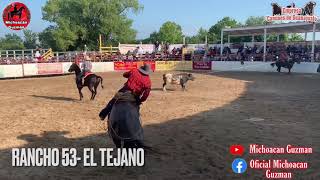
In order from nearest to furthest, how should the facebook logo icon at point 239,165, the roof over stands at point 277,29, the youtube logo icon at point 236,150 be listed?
the facebook logo icon at point 239,165, the youtube logo icon at point 236,150, the roof over stands at point 277,29

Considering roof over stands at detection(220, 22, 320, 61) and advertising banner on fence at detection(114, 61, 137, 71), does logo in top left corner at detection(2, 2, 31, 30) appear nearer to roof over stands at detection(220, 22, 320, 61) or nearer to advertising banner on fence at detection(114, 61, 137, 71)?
advertising banner on fence at detection(114, 61, 137, 71)

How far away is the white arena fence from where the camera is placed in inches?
1217

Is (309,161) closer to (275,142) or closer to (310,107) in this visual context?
(275,142)

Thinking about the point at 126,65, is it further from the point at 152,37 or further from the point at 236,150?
the point at 152,37

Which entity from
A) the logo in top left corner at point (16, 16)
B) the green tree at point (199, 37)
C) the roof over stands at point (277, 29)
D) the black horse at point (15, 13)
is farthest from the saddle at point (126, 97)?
the green tree at point (199, 37)

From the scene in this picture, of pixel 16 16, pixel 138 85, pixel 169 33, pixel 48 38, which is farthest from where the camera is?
pixel 169 33

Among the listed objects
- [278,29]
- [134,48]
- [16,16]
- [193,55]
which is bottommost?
[193,55]

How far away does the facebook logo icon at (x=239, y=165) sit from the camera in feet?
23.3

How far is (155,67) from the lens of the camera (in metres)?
38.2

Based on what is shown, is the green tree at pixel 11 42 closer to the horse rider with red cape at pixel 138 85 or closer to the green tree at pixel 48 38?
the green tree at pixel 48 38

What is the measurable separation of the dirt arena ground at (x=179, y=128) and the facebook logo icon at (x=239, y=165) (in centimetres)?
12

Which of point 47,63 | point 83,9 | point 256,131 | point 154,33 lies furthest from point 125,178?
point 154,33

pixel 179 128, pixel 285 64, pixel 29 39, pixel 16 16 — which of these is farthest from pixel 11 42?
pixel 179 128

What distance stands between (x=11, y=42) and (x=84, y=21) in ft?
234
